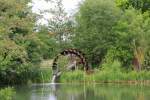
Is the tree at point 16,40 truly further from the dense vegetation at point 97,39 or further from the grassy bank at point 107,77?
the grassy bank at point 107,77

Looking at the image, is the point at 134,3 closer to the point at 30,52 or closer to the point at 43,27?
the point at 43,27

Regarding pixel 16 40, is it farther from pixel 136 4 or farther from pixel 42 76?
pixel 136 4

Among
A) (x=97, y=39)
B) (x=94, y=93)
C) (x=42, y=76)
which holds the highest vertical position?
(x=97, y=39)

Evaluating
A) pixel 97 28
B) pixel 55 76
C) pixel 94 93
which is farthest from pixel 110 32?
pixel 94 93

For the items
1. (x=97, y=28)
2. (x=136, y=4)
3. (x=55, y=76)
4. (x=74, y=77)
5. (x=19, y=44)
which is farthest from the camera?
(x=136, y=4)

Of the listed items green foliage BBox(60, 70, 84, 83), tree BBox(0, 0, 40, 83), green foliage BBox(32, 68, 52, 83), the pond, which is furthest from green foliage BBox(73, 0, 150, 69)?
tree BBox(0, 0, 40, 83)

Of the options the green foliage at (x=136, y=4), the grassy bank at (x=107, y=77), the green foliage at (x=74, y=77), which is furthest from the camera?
the green foliage at (x=136, y=4)

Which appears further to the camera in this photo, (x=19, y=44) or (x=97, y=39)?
(x=97, y=39)

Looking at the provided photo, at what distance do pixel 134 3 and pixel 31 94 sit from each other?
16.9 m

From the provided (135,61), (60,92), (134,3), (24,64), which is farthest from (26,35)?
(134,3)

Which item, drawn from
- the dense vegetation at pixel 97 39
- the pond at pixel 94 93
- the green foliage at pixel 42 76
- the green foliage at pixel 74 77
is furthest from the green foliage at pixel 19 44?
the green foliage at pixel 74 77

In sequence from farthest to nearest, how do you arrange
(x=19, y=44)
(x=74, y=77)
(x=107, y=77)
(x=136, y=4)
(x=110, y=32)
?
(x=136, y=4) → (x=110, y=32) → (x=74, y=77) → (x=107, y=77) → (x=19, y=44)

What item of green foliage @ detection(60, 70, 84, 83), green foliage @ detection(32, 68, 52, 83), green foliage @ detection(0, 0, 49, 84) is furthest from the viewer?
green foliage @ detection(32, 68, 52, 83)

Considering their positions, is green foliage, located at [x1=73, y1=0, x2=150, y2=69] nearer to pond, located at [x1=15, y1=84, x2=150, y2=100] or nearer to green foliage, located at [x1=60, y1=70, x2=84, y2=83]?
green foliage, located at [x1=60, y1=70, x2=84, y2=83]
